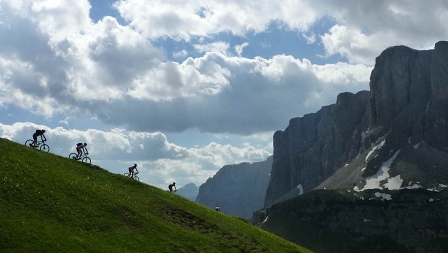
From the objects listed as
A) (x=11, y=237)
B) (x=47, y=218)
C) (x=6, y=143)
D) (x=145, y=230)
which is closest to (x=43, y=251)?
(x=11, y=237)

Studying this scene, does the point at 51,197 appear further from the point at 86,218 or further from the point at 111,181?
the point at 111,181

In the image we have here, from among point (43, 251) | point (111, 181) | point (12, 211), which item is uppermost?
point (111, 181)

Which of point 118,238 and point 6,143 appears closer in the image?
point 118,238

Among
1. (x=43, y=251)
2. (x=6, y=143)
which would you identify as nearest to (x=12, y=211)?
(x=43, y=251)

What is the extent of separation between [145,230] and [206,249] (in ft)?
21.8

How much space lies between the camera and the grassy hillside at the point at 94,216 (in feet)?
126

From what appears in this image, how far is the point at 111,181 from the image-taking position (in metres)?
57.9

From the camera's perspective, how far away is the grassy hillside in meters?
38.5

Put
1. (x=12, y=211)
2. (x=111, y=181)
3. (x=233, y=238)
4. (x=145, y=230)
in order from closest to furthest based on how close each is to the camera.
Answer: (x=12, y=211) < (x=145, y=230) < (x=233, y=238) < (x=111, y=181)

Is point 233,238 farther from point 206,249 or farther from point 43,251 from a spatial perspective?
point 43,251

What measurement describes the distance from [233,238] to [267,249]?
14.2ft

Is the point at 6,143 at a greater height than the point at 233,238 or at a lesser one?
greater

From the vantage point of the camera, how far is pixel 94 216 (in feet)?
146

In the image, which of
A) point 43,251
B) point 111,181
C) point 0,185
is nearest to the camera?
point 43,251
